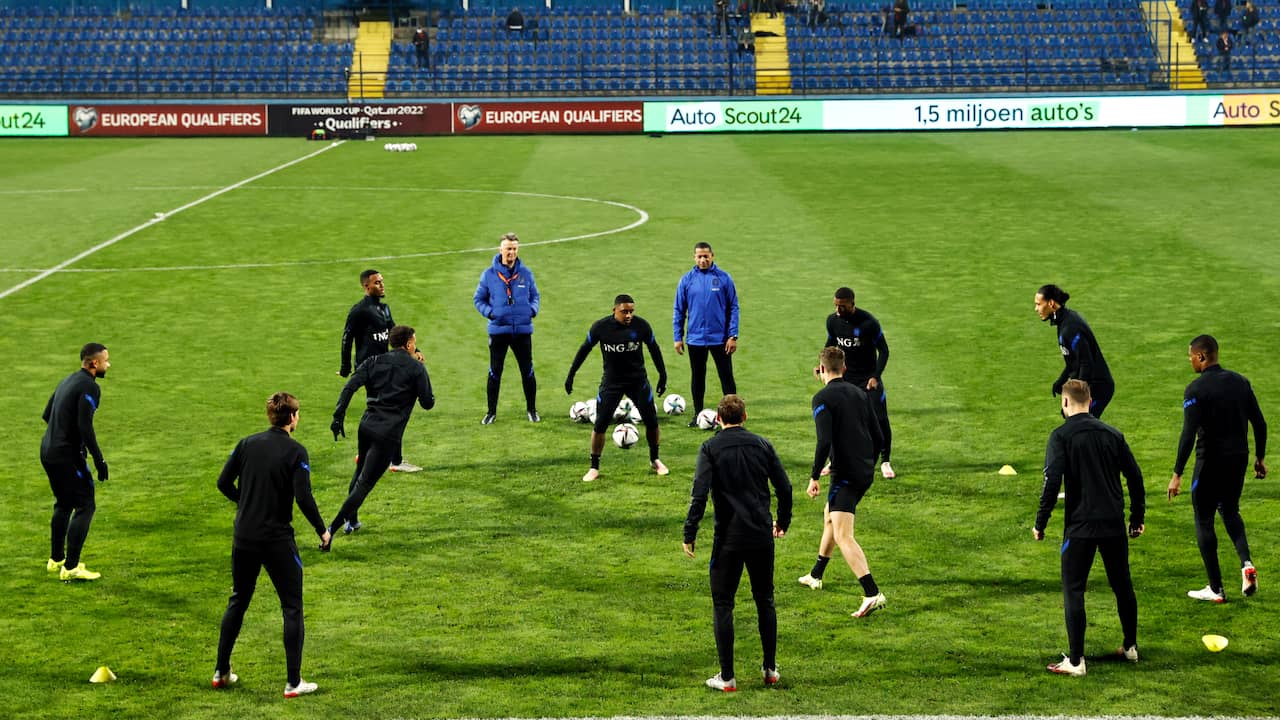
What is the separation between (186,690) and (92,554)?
11.2 ft

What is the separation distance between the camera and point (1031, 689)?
9938mm

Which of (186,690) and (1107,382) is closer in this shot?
(186,690)

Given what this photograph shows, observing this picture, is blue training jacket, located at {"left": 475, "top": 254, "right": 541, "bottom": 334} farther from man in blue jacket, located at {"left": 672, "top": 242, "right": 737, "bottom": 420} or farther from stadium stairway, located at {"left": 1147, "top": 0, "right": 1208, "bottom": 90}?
stadium stairway, located at {"left": 1147, "top": 0, "right": 1208, "bottom": 90}

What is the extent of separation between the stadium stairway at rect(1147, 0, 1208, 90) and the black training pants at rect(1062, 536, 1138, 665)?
4950 centimetres

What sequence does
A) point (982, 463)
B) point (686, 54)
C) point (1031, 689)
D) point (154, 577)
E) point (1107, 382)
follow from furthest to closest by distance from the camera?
point (686, 54)
point (982, 463)
point (1107, 382)
point (154, 577)
point (1031, 689)

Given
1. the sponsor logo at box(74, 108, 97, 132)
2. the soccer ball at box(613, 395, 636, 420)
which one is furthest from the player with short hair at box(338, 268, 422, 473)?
the sponsor logo at box(74, 108, 97, 132)

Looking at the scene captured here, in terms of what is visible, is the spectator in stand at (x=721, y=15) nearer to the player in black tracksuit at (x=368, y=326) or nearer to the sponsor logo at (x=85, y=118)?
the sponsor logo at (x=85, y=118)

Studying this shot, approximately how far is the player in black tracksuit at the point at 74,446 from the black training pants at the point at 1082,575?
7.09 m

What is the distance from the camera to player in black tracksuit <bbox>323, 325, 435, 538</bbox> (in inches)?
519

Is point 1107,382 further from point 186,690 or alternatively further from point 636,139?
point 636,139

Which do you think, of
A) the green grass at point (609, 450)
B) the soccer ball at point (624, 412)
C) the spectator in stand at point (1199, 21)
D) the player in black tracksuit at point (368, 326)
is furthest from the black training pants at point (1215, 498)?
the spectator in stand at point (1199, 21)

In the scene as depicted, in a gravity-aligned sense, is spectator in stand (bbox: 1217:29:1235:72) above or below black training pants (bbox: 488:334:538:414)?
above

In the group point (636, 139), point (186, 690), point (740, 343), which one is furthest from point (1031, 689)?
point (636, 139)

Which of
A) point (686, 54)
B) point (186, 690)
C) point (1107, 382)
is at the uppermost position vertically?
point (686, 54)
